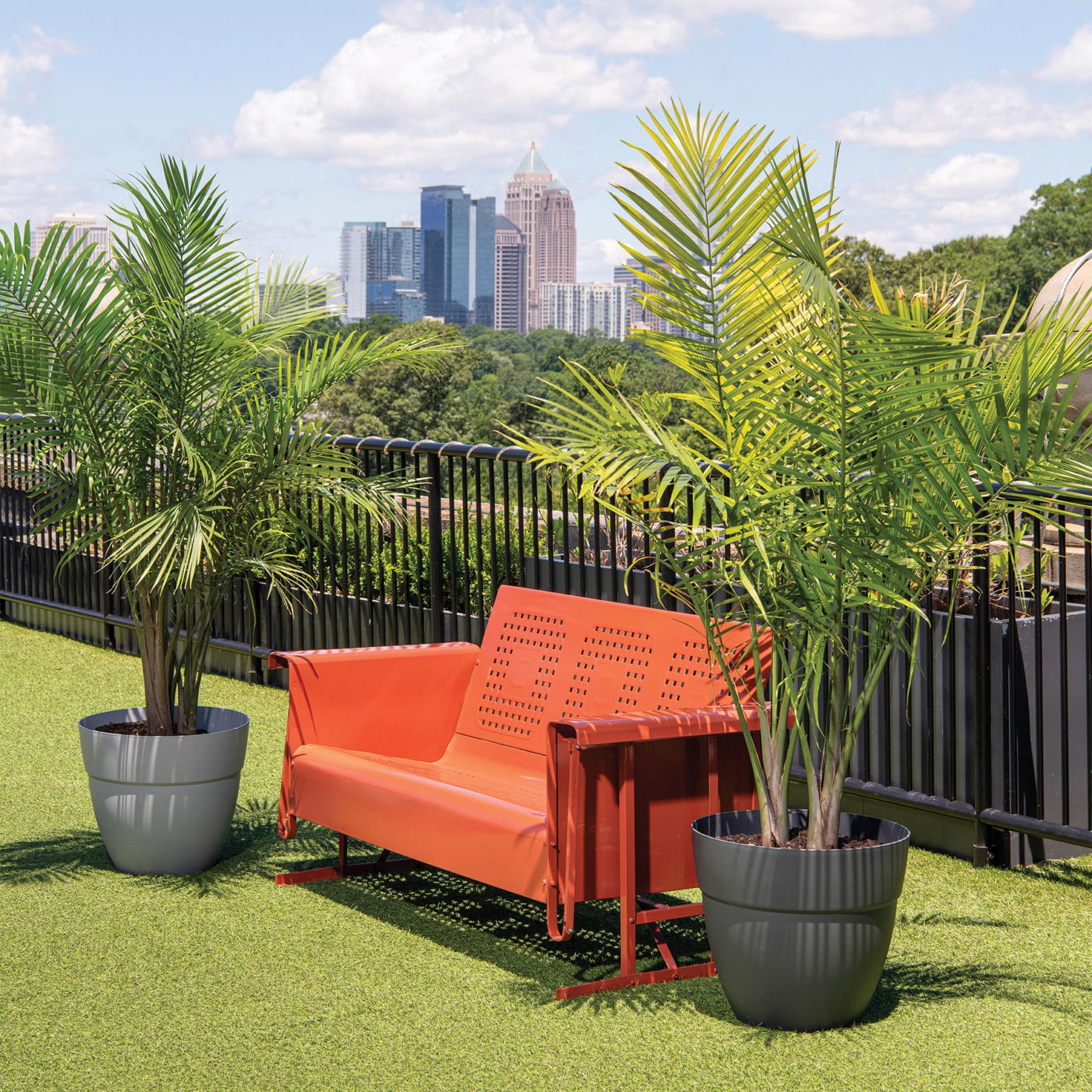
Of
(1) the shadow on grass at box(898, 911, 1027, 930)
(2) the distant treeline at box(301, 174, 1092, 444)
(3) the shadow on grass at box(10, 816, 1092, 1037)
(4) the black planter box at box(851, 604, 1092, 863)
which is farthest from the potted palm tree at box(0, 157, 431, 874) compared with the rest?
(2) the distant treeline at box(301, 174, 1092, 444)

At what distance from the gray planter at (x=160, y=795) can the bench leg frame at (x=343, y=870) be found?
347mm

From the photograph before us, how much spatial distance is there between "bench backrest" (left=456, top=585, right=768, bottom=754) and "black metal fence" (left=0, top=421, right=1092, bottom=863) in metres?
0.46

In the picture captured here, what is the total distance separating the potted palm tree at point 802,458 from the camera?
131 inches

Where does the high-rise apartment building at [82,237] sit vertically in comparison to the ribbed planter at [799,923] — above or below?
above

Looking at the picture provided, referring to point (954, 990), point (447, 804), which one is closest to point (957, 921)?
point (954, 990)

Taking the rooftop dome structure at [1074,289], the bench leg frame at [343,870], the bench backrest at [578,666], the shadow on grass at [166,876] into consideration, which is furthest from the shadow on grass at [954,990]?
the rooftop dome structure at [1074,289]

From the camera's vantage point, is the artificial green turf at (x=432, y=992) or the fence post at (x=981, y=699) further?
the fence post at (x=981, y=699)

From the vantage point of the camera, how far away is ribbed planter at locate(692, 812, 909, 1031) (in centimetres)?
350

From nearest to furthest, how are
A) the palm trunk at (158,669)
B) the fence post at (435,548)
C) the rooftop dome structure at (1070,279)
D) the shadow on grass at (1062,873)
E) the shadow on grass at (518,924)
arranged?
the shadow on grass at (518,924), the shadow on grass at (1062,873), the palm trunk at (158,669), the fence post at (435,548), the rooftop dome structure at (1070,279)

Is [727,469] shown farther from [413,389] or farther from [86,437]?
[413,389]

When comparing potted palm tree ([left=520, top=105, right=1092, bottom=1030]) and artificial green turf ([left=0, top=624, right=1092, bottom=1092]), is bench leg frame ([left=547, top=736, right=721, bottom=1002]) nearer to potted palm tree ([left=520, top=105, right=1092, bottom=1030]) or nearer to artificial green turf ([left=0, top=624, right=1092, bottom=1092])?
artificial green turf ([left=0, top=624, right=1092, bottom=1092])

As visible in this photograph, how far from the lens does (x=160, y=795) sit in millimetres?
5004

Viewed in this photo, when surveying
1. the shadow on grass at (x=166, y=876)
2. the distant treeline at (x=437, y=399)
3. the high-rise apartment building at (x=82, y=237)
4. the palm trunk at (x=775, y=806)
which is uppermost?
the distant treeline at (x=437, y=399)

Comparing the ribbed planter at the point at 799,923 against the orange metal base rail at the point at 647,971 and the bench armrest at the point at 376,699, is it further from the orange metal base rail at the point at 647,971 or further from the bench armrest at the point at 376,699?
the bench armrest at the point at 376,699
